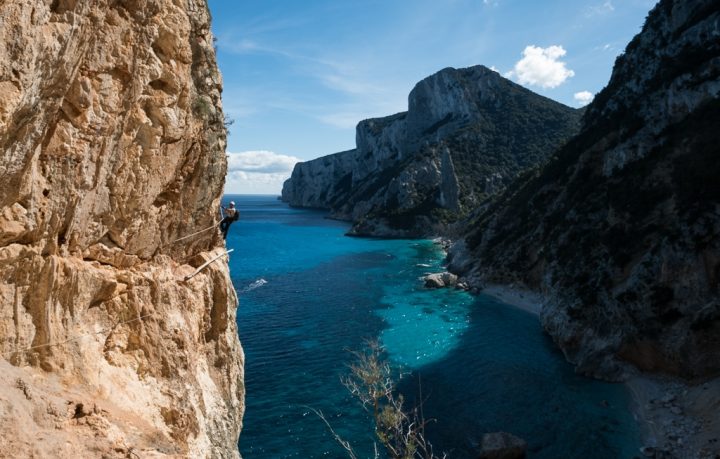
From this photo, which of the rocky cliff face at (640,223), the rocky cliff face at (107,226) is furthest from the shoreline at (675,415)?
the rocky cliff face at (107,226)

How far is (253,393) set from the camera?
2723 cm

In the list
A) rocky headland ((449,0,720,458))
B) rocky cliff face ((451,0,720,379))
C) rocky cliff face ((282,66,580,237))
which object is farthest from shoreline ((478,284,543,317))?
rocky cliff face ((282,66,580,237))

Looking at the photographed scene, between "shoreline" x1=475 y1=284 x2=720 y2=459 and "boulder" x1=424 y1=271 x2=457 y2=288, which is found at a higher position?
"boulder" x1=424 y1=271 x2=457 y2=288

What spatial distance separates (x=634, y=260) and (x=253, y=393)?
29028mm

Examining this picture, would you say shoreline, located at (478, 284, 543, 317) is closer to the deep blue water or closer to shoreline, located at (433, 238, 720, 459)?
the deep blue water

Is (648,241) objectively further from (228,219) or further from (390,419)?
(228,219)

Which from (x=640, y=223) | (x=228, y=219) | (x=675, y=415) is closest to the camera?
(x=228, y=219)

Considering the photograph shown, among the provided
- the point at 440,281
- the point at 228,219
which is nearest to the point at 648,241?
the point at 440,281

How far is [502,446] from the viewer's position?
20.8 meters

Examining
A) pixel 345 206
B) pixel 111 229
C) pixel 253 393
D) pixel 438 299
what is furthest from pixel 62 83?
pixel 345 206

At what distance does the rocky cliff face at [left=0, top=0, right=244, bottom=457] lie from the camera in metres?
7.74

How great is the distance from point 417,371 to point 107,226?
975 inches

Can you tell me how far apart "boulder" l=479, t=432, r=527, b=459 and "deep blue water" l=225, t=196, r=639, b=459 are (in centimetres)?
70

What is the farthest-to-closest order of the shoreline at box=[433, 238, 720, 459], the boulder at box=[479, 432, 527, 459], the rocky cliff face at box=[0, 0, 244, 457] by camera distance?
1. the shoreline at box=[433, 238, 720, 459]
2. the boulder at box=[479, 432, 527, 459]
3. the rocky cliff face at box=[0, 0, 244, 457]
